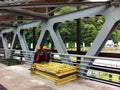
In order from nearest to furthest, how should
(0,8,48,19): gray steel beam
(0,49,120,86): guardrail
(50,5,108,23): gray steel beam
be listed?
1. (0,49,120,86): guardrail
2. (50,5,108,23): gray steel beam
3. (0,8,48,19): gray steel beam

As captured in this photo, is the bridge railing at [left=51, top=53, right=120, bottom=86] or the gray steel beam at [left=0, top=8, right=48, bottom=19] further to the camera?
the gray steel beam at [left=0, top=8, right=48, bottom=19]

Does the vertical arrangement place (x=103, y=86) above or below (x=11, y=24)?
below

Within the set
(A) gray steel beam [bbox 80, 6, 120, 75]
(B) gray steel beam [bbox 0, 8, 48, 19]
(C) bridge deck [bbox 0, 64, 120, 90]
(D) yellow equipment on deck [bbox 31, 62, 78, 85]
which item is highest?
(B) gray steel beam [bbox 0, 8, 48, 19]

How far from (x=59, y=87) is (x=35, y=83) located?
42.3 inches

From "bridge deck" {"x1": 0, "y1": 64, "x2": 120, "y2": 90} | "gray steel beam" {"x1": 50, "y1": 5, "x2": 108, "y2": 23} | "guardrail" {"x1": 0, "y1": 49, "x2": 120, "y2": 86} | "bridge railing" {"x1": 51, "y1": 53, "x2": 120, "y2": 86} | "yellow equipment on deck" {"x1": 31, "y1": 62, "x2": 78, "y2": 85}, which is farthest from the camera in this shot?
"gray steel beam" {"x1": 50, "y1": 5, "x2": 108, "y2": 23}

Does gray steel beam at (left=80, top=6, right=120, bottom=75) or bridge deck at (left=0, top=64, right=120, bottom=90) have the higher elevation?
gray steel beam at (left=80, top=6, right=120, bottom=75)

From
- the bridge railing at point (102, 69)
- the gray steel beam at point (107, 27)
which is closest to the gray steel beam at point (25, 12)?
the bridge railing at point (102, 69)

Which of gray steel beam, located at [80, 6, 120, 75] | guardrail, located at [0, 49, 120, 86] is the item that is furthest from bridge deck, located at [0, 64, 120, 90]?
gray steel beam, located at [80, 6, 120, 75]

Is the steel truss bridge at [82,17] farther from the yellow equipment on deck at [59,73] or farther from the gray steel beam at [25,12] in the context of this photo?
the yellow equipment on deck at [59,73]

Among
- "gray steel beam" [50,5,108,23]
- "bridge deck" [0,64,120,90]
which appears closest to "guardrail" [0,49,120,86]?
"bridge deck" [0,64,120,90]

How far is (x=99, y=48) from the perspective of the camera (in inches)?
284

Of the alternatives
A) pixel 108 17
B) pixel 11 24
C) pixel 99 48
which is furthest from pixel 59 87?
pixel 11 24

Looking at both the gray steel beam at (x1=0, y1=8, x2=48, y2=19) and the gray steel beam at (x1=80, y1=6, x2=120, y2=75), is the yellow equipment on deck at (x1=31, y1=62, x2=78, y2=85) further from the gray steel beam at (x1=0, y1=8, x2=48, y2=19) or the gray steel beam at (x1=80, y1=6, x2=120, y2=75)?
the gray steel beam at (x1=0, y1=8, x2=48, y2=19)

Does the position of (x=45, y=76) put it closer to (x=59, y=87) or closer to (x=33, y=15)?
(x=59, y=87)
